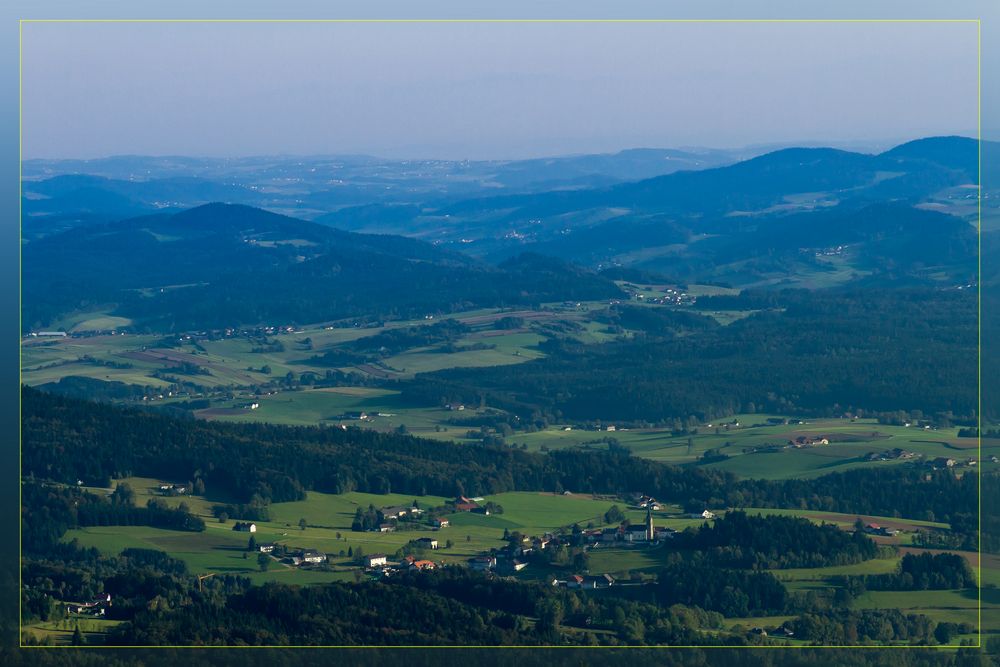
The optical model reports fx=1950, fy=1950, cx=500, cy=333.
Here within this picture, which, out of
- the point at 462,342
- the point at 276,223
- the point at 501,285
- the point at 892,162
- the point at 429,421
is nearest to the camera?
the point at 429,421

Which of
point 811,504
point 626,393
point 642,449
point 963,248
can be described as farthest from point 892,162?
point 811,504

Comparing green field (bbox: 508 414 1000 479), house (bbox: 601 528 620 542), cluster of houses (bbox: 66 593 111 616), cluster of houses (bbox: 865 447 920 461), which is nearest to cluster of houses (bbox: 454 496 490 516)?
house (bbox: 601 528 620 542)

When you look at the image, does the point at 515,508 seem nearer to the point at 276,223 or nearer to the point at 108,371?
the point at 108,371

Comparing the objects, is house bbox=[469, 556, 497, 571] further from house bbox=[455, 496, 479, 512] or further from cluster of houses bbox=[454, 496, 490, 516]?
house bbox=[455, 496, 479, 512]

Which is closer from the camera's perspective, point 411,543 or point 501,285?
point 411,543

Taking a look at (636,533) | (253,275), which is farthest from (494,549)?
(253,275)

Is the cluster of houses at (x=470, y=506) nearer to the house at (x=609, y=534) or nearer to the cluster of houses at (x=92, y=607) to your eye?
the house at (x=609, y=534)
